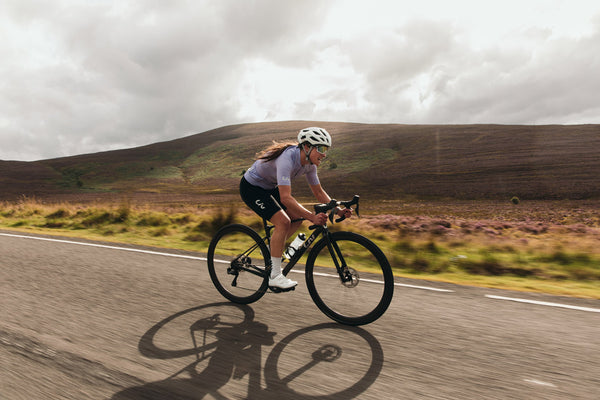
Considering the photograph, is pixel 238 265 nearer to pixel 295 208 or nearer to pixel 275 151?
pixel 295 208

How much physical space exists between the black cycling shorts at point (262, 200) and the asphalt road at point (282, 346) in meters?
1.04

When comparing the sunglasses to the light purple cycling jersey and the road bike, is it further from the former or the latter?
the road bike

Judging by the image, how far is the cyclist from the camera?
367 cm

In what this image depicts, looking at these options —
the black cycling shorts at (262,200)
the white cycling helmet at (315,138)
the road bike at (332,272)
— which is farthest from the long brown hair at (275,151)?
the road bike at (332,272)

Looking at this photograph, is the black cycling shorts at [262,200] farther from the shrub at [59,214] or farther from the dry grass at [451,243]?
the shrub at [59,214]

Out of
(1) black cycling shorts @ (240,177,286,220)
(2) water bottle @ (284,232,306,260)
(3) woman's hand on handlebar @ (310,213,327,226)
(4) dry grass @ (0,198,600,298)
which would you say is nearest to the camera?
(3) woman's hand on handlebar @ (310,213,327,226)

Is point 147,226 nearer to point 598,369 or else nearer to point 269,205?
point 269,205

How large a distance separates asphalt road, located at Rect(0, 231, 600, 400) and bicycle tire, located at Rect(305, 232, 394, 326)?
150mm

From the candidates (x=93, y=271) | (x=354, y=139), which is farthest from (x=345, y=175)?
(x=93, y=271)

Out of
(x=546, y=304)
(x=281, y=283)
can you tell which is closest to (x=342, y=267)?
(x=281, y=283)

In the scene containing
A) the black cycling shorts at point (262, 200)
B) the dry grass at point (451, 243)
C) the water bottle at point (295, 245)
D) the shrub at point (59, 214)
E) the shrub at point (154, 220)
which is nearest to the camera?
the water bottle at point (295, 245)

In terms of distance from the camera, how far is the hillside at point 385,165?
52.4 m

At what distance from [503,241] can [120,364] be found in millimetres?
6954

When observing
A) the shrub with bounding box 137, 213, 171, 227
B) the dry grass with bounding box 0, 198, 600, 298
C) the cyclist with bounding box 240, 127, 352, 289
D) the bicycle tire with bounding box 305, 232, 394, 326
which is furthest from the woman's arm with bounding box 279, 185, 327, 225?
the shrub with bounding box 137, 213, 171, 227
